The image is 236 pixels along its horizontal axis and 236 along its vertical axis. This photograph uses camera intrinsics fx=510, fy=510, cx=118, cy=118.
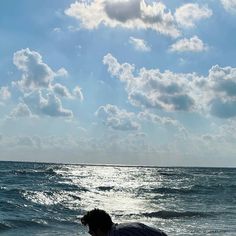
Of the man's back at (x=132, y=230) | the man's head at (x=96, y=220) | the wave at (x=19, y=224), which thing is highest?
the man's head at (x=96, y=220)

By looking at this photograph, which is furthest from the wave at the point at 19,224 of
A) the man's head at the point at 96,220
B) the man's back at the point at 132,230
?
the man's head at the point at 96,220

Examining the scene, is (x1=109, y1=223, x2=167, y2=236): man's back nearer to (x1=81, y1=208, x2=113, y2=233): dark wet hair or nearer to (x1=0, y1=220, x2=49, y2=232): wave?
(x1=81, y1=208, x2=113, y2=233): dark wet hair

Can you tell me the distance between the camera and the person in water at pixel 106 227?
14.2 feet

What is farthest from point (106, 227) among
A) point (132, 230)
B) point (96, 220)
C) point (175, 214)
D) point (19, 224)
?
point (175, 214)

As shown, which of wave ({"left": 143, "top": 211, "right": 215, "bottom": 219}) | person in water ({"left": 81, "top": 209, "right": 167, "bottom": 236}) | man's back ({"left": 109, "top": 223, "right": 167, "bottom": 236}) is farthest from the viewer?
wave ({"left": 143, "top": 211, "right": 215, "bottom": 219})

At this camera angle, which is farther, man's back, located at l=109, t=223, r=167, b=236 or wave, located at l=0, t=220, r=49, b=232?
wave, located at l=0, t=220, r=49, b=232

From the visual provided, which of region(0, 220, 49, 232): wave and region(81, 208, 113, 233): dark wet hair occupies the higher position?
region(81, 208, 113, 233): dark wet hair

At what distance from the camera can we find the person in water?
171 inches

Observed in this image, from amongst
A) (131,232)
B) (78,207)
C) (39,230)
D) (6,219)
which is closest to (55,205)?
(78,207)

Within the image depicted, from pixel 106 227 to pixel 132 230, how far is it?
28 cm

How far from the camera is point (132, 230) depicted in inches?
179

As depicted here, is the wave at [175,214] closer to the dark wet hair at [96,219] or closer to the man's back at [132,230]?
the man's back at [132,230]

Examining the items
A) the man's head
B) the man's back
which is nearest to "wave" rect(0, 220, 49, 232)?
the man's back

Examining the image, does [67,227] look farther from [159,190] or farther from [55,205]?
[159,190]
